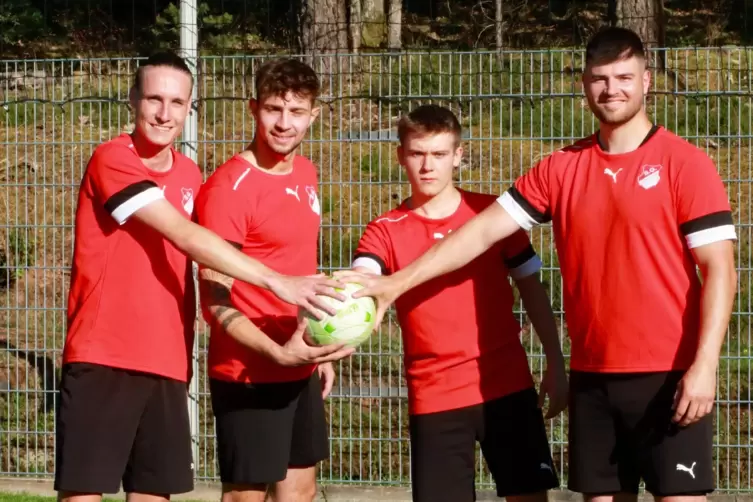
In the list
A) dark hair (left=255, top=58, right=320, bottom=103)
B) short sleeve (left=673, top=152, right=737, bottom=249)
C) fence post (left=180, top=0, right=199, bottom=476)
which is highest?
fence post (left=180, top=0, right=199, bottom=476)

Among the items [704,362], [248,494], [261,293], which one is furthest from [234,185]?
[704,362]

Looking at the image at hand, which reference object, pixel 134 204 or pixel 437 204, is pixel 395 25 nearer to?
pixel 437 204

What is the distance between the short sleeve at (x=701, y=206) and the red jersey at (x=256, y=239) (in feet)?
5.47

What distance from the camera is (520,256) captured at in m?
5.15

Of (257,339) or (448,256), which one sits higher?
(448,256)

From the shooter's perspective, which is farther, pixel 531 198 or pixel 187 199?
pixel 187 199

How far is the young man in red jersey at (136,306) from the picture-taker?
4711mm

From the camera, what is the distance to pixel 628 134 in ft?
15.2

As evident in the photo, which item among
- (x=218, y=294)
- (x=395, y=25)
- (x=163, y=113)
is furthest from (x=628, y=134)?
(x=395, y=25)

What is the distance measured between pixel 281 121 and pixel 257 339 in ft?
3.19

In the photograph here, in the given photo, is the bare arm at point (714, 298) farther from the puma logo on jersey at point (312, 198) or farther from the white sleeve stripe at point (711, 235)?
the puma logo on jersey at point (312, 198)

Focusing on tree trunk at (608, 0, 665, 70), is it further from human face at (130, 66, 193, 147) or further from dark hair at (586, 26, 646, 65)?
human face at (130, 66, 193, 147)

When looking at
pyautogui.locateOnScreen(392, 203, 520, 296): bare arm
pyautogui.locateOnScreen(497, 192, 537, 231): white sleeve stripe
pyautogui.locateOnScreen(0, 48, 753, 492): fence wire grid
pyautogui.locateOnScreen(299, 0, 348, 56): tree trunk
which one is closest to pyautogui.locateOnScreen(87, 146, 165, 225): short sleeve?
pyautogui.locateOnScreen(392, 203, 520, 296): bare arm

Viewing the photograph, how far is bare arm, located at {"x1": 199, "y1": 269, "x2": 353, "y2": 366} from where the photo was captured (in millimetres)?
4719
